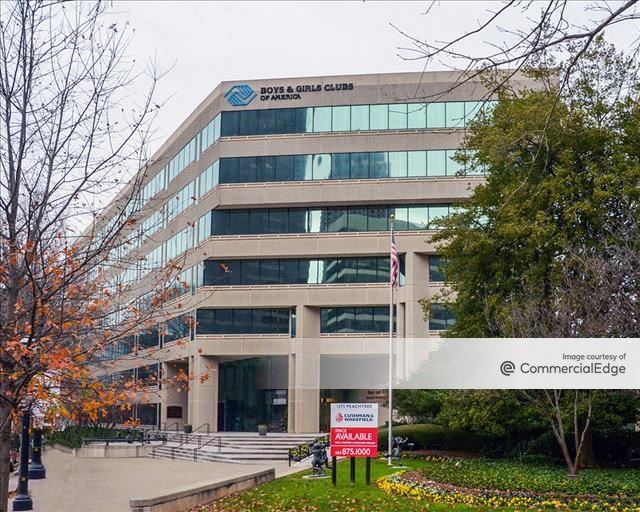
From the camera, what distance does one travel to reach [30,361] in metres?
10.9

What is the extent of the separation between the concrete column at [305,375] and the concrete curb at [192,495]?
30.9 metres

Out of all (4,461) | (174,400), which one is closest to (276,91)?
(174,400)

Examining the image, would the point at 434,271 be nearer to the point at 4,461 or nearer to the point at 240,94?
the point at 240,94

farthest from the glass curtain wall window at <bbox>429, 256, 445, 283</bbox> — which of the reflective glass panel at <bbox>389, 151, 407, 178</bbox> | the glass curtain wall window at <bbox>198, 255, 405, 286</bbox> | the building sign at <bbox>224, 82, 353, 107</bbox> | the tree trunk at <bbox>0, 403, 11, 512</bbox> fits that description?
the tree trunk at <bbox>0, 403, 11, 512</bbox>

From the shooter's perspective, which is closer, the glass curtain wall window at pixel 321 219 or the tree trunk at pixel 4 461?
the tree trunk at pixel 4 461

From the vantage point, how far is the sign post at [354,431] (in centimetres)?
2161

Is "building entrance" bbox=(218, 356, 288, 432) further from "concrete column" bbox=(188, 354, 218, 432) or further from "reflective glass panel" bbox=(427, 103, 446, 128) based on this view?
"reflective glass panel" bbox=(427, 103, 446, 128)

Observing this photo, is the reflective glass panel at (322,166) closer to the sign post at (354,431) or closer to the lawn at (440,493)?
the lawn at (440,493)

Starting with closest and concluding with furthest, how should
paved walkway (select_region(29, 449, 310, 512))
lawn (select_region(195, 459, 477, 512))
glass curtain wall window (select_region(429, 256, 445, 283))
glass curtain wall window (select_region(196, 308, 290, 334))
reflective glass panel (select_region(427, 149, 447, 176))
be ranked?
lawn (select_region(195, 459, 477, 512))
paved walkway (select_region(29, 449, 310, 512))
reflective glass panel (select_region(427, 149, 447, 176))
glass curtain wall window (select_region(429, 256, 445, 283))
glass curtain wall window (select_region(196, 308, 290, 334))

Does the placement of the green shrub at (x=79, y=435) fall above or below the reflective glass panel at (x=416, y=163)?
below

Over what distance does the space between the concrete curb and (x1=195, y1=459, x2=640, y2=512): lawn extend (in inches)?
13.0

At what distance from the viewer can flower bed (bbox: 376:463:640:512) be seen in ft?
55.3

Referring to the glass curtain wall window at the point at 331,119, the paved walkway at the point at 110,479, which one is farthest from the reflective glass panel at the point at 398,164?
the paved walkway at the point at 110,479

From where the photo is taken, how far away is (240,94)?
188ft
